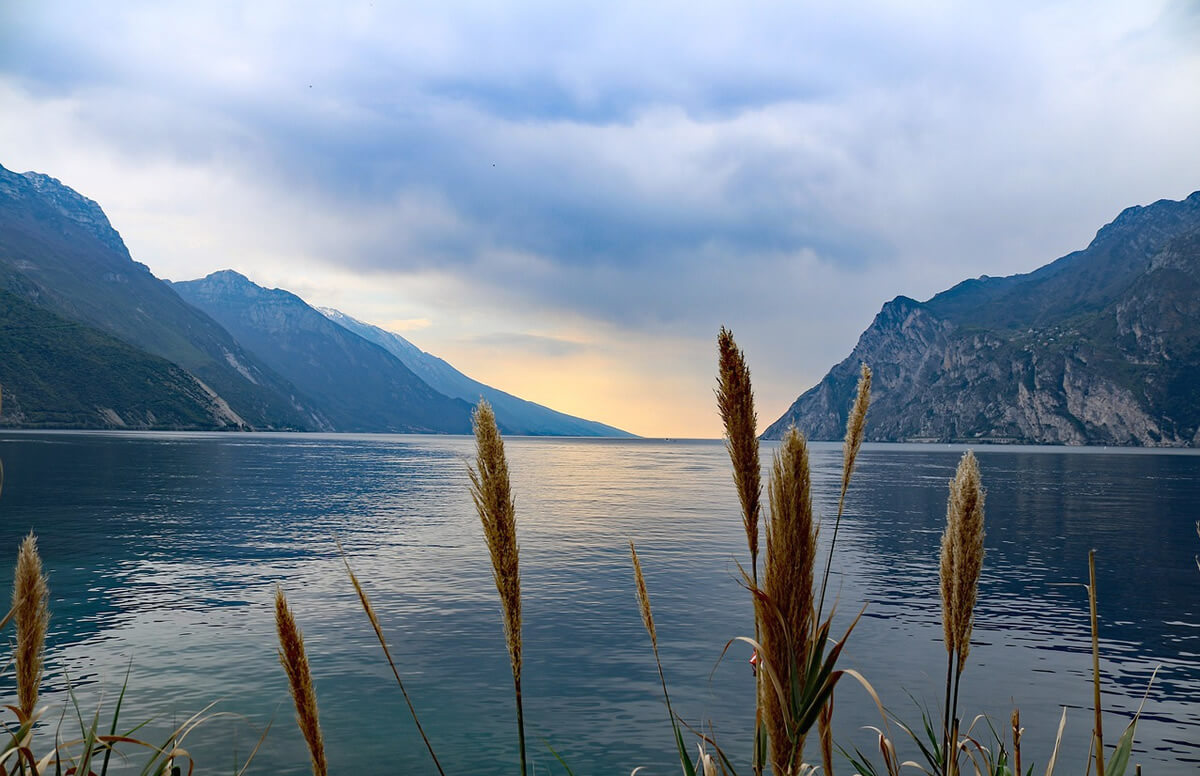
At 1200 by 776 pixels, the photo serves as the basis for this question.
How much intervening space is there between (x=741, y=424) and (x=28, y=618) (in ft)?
10.8

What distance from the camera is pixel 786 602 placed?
2.32 meters

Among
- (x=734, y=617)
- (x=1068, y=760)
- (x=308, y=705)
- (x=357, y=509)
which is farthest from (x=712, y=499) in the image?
(x=308, y=705)

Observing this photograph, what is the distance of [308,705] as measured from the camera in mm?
2744

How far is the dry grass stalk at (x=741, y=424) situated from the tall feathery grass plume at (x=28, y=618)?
3.05 metres

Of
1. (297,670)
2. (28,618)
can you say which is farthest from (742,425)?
(28,618)

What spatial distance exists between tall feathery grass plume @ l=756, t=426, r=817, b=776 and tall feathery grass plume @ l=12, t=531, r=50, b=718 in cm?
311

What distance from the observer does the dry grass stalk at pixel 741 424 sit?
9.20 feet

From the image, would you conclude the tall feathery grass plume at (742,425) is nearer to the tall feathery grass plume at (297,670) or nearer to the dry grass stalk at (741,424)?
the dry grass stalk at (741,424)

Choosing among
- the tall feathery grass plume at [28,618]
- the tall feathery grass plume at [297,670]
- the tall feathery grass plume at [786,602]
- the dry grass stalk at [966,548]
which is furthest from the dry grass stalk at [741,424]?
the tall feathery grass plume at [28,618]

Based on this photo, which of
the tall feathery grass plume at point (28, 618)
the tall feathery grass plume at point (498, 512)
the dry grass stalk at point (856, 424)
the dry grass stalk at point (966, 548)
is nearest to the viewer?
the tall feathery grass plume at point (498, 512)

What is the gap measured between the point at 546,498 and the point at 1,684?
2437 inches

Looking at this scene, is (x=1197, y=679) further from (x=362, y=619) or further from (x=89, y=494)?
(x=89, y=494)

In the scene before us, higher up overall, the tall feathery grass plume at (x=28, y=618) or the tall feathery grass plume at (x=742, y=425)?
the tall feathery grass plume at (x=742, y=425)

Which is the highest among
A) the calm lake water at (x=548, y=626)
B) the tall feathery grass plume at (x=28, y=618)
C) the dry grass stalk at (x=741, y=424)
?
the dry grass stalk at (x=741, y=424)
